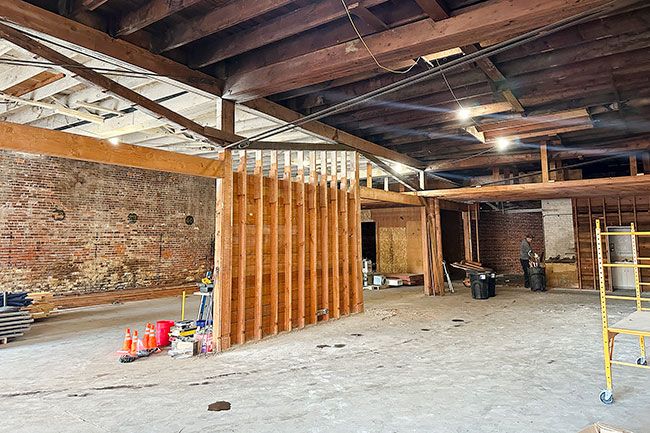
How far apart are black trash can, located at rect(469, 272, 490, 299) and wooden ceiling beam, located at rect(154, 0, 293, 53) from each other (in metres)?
7.41

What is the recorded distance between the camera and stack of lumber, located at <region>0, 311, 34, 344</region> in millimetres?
5457

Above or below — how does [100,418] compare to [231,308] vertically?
below

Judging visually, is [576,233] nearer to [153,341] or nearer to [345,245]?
[345,245]

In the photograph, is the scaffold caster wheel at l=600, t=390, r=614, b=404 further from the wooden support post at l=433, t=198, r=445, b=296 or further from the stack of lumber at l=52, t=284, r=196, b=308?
the stack of lumber at l=52, t=284, r=196, b=308

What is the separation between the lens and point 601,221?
33.6ft

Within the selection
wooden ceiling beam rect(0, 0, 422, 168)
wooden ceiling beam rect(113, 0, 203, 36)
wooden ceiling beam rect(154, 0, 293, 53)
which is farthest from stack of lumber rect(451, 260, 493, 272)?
wooden ceiling beam rect(113, 0, 203, 36)

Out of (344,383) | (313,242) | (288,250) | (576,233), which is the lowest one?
(344,383)

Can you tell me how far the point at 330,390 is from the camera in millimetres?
3475

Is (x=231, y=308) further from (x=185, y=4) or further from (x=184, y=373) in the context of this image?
(x=185, y=4)

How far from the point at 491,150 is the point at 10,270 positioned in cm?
1025

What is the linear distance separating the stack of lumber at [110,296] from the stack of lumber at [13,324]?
8.20 feet

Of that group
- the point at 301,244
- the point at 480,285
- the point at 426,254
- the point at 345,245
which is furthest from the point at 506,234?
the point at 301,244

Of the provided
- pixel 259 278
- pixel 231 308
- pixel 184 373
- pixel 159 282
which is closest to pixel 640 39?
pixel 259 278

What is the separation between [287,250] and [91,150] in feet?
9.33
